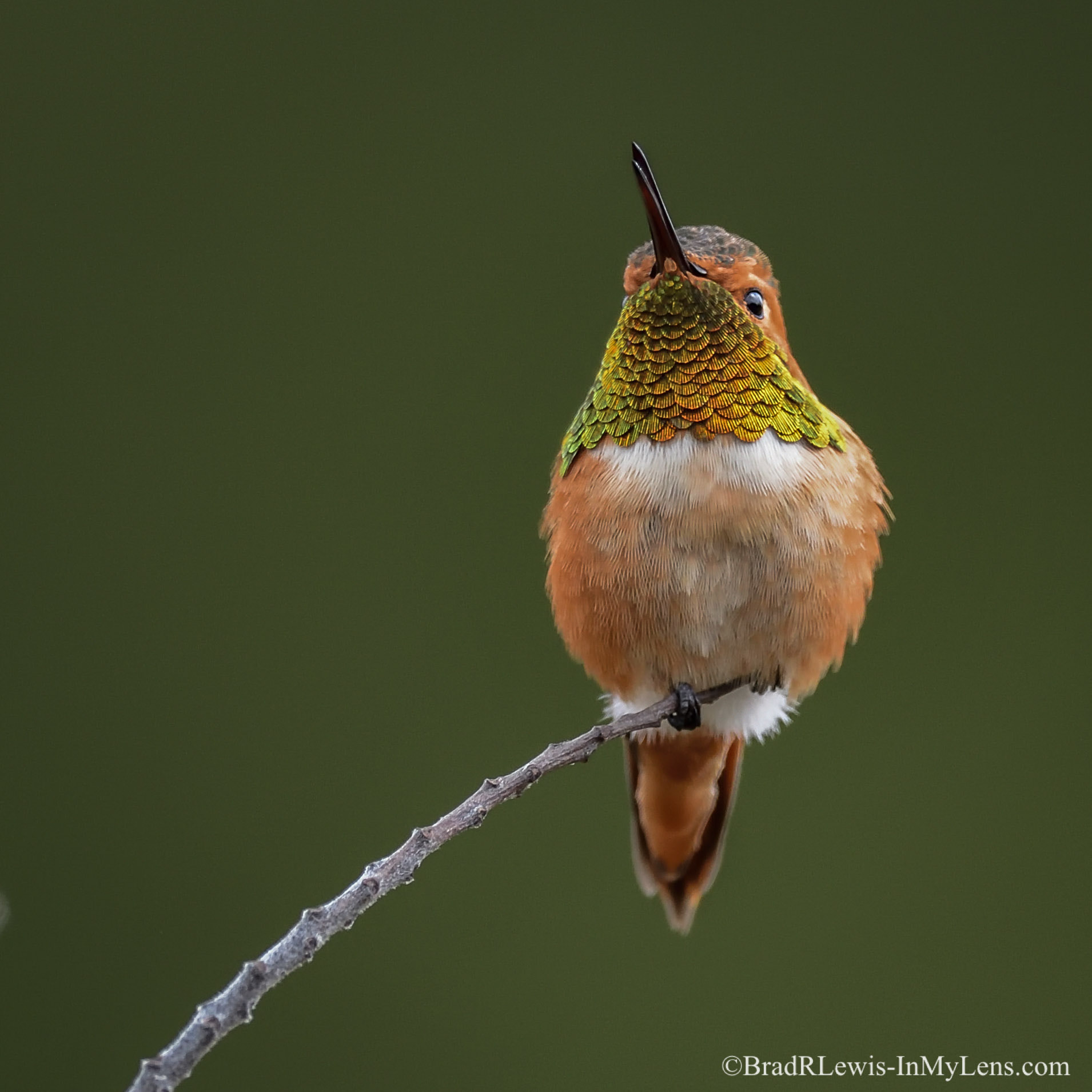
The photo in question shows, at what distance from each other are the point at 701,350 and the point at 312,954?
70cm

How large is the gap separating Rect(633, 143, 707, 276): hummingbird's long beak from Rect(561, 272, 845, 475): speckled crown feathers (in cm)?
2

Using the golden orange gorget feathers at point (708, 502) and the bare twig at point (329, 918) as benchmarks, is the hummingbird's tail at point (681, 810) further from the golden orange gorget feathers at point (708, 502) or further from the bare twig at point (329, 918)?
the bare twig at point (329, 918)

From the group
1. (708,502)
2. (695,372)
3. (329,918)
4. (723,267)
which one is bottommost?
(329,918)

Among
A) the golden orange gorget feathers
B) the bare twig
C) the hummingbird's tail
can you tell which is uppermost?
the golden orange gorget feathers

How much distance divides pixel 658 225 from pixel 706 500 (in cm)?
26

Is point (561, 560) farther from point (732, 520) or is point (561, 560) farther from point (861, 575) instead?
point (861, 575)

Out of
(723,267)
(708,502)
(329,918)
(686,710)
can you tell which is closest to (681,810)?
(686,710)

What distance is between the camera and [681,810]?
156cm

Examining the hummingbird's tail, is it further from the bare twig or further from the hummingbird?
the bare twig

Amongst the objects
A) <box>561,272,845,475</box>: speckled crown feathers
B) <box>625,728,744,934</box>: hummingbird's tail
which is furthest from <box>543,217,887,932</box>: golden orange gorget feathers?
<box>625,728,744,934</box>: hummingbird's tail

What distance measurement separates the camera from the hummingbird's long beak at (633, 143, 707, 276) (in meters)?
1.04

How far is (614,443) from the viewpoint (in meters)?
1.25

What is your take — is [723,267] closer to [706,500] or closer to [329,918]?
[706,500]

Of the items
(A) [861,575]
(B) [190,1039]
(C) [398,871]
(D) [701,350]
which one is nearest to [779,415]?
(D) [701,350]
